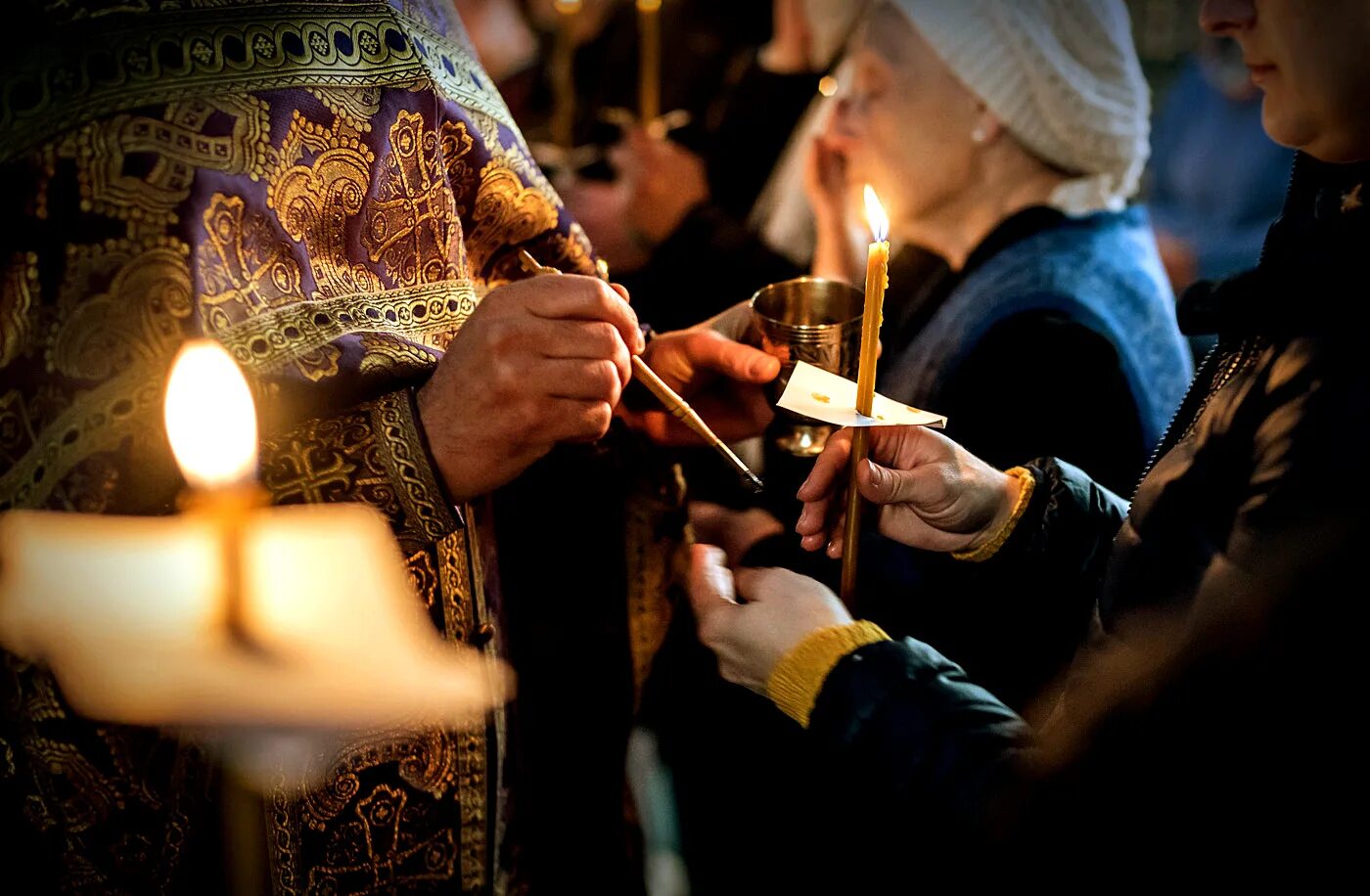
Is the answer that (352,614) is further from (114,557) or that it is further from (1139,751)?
(1139,751)

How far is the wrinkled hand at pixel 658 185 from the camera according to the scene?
131 inches

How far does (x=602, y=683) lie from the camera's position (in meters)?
1.82

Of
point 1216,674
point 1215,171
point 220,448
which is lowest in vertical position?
point 1216,674

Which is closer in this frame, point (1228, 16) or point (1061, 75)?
point (1228, 16)

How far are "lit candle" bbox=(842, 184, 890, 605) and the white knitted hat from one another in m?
1.36

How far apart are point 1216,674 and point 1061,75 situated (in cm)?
172

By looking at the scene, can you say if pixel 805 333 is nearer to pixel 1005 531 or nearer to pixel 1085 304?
pixel 1005 531

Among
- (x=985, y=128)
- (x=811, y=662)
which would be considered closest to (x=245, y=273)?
(x=811, y=662)

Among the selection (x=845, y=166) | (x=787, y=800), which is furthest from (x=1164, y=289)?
(x=787, y=800)

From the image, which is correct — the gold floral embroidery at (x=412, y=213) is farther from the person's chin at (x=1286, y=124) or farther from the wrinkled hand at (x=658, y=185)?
the wrinkled hand at (x=658, y=185)

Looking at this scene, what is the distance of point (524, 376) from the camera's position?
1.23 meters

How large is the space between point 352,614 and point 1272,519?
2.57ft

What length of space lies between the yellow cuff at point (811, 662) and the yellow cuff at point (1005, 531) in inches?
13.2

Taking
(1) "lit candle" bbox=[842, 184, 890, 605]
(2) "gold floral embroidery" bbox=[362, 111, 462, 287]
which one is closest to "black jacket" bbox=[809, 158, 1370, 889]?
(1) "lit candle" bbox=[842, 184, 890, 605]
